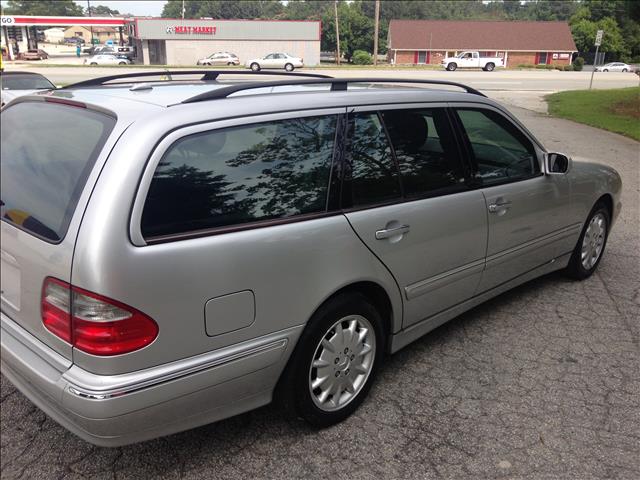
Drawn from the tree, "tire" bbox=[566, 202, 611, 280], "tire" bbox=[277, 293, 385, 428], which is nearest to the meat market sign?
"tire" bbox=[566, 202, 611, 280]

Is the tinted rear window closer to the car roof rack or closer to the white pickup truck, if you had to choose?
the car roof rack

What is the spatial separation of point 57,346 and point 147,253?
1.84ft

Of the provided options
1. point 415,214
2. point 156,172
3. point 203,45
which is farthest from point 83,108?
point 203,45

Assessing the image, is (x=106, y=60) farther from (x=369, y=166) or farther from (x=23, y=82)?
(x=369, y=166)

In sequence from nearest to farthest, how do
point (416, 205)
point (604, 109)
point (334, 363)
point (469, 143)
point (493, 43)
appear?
1. point (334, 363)
2. point (416, 205)
3. point (469, 143)
4. point (604, 109)
5. point (493, 43)

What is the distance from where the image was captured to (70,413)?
215 cm

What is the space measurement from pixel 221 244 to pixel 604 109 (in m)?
19.9

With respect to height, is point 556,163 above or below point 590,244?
above

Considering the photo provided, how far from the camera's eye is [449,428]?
2.91 meters

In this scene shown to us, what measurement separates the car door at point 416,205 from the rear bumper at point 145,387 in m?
0.74

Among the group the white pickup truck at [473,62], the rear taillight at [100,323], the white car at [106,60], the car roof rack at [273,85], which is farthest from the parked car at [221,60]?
the rear taillight at [100,323]

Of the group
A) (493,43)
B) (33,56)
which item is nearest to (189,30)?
(33,56)

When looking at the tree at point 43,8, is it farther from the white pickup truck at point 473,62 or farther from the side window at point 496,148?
the side window at point 496,148

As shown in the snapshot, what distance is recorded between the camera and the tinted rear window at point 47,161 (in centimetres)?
220
